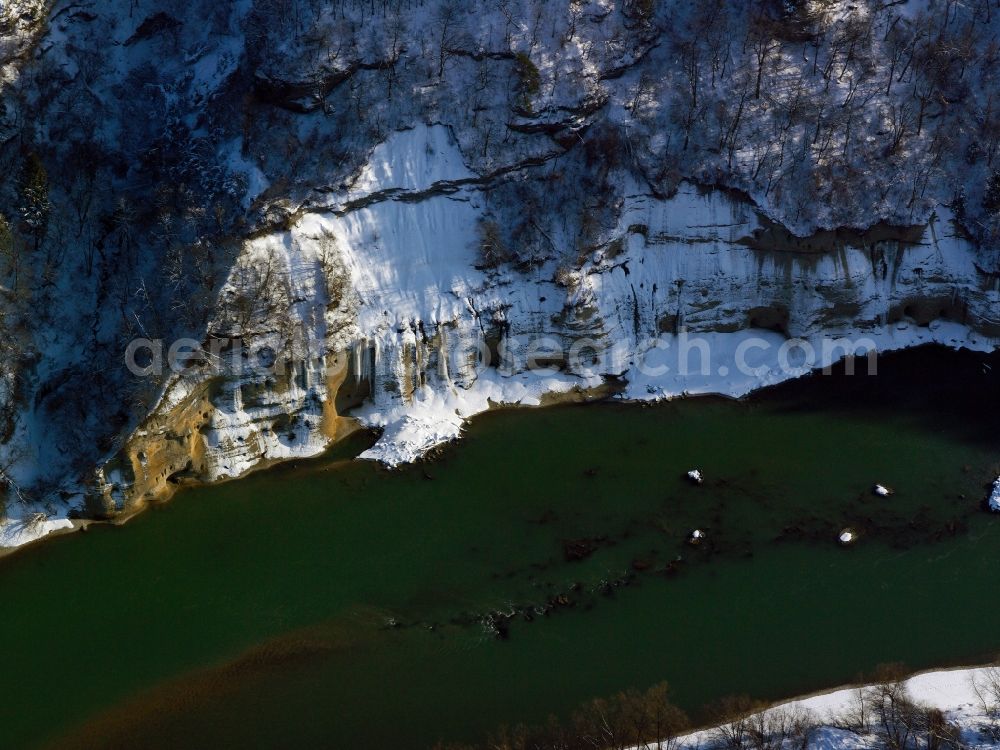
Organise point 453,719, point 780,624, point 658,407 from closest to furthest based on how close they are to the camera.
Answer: point 453,719
point 780,624
point 658,407

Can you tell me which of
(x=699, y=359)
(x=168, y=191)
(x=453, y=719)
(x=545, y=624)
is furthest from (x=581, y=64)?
(x=453, y=719)

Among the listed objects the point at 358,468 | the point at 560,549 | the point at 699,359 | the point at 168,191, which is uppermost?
the point at 168,191

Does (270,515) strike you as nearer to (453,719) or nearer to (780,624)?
(453,719)

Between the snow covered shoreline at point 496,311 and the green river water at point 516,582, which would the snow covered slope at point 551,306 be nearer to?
the snow covered shoreline at point 496,311

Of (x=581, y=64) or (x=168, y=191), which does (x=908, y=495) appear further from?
(x=168, y=191)

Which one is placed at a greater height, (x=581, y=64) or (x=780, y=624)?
(x=581, y=64)

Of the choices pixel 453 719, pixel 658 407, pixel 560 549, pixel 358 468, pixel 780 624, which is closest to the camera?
pixel 453 719

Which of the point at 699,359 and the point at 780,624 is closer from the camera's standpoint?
the point at 780,624

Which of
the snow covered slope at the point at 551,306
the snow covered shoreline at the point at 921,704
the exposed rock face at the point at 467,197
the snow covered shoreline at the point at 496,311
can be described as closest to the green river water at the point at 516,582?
the snow covered shoreline at the point at 921,704
